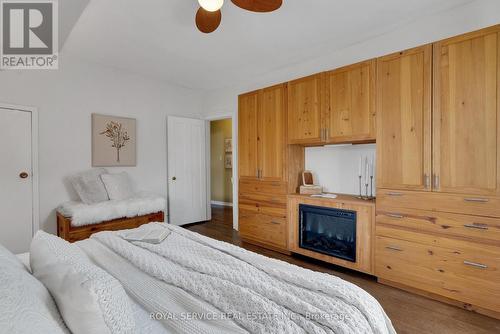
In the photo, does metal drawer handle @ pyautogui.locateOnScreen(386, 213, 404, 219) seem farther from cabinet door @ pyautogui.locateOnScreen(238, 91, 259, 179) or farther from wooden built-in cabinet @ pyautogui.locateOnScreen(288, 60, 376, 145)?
cabinet door @ pyautogui.locateOnScreen(238, 91, 259, 179)

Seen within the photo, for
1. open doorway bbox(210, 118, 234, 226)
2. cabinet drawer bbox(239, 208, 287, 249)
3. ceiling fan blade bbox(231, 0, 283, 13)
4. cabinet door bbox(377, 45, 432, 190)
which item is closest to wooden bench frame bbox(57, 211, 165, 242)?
cabinet drawer bbox(239, 208, 287, 249)

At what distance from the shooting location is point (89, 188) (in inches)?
136

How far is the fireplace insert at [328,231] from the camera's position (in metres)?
2.72

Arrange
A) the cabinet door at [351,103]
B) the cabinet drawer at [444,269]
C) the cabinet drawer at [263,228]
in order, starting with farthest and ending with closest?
the cabinet drawer at [263,228] → the cabinet door at [351,103] → the cabinet drawer at [444,269]

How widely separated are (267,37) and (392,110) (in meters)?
1.59

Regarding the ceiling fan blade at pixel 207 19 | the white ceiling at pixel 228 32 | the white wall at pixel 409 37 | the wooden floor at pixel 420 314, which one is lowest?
the wooden floor at pixel 420 314

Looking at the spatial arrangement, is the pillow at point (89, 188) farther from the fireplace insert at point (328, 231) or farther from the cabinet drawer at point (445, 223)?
the cabinet drawer at point (445, 223)

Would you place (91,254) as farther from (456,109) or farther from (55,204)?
(456,109)

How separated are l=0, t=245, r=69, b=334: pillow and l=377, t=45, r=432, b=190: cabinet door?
2.59m

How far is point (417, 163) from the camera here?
2.30 meters

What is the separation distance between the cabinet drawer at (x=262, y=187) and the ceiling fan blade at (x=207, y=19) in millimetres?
1982

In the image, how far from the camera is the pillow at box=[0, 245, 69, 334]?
640 mm

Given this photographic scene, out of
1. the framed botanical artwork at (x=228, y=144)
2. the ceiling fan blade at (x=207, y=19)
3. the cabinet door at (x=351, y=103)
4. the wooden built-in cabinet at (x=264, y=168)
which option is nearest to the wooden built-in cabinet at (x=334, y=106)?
the cabinet door at (x=351, y=103)

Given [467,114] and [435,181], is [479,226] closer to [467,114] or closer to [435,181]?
[435,181]
